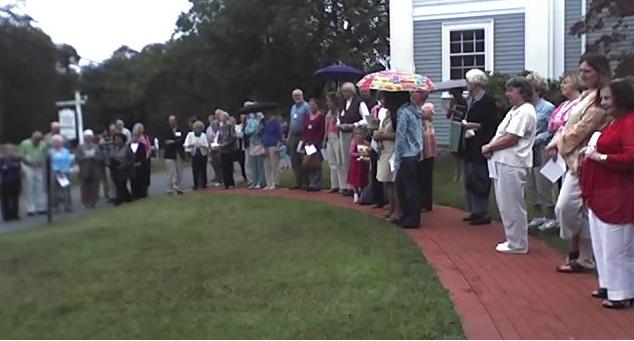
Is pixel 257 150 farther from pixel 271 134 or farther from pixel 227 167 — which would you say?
pixel 227 167

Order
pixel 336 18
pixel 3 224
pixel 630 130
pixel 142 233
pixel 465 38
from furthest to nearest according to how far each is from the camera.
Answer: pixel 336 18 < pixel 465 38 < pixel 630 130 < pixel 142 233 < pixel 3 224

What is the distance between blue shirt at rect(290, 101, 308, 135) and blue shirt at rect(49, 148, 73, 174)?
11.6 metres

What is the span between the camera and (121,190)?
2.82 meters

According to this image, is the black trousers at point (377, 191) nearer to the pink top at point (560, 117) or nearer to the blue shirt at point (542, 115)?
the blue shirt at point (542, 115)

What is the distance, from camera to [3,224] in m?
2.38

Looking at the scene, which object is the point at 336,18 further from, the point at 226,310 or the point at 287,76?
the point at 226,310

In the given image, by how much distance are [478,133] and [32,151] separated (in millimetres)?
7518

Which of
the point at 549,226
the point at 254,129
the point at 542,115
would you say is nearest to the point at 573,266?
the point at 549,226

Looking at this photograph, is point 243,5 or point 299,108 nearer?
point 299,108

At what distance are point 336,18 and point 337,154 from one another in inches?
823

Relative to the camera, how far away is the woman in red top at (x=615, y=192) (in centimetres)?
536

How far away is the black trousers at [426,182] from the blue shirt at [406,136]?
928 millimetres

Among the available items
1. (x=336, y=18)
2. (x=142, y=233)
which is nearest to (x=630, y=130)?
(x=142, y=233)

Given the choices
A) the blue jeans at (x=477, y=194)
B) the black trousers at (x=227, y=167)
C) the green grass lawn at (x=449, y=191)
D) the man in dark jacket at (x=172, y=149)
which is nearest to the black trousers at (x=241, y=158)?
the black trousers at (x=227, y=167)
